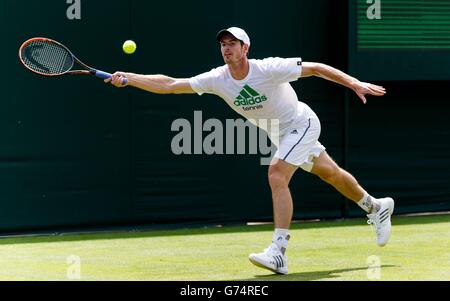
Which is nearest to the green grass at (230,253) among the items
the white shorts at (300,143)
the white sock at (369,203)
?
the white sock at (369,203)

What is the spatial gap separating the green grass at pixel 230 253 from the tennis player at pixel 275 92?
42 centimetres

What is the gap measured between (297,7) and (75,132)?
2571mm

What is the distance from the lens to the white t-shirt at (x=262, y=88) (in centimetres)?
696

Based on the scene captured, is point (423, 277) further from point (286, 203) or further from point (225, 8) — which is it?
point (225, 8)

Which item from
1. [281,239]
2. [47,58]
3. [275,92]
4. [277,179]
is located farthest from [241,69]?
[47,58]

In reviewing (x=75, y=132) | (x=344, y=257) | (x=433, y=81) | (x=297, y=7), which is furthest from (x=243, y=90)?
(x=433, y=81)

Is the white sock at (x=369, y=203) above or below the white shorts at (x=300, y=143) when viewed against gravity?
below

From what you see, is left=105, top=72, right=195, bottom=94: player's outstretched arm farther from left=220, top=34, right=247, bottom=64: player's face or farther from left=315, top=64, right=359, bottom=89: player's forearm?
left=315, top=64, right=359, bottom=89: player's forearm

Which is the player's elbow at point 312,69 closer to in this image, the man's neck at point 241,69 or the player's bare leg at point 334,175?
the man's neck at point 241,69

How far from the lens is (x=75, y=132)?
9.44m

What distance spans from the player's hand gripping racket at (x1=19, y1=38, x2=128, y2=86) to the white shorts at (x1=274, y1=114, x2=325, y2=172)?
1.56 meters

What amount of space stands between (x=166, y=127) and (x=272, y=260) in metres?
3.39

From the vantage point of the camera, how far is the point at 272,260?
6.65 m

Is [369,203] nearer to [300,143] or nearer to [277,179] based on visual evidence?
[300,143]
